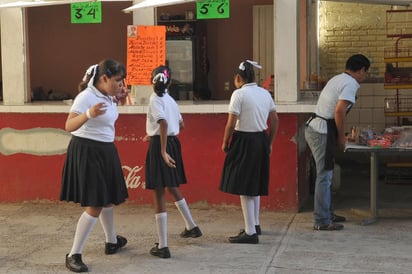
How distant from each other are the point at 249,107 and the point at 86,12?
2.57m

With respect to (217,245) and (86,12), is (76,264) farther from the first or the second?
(86,12)

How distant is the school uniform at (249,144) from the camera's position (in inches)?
236

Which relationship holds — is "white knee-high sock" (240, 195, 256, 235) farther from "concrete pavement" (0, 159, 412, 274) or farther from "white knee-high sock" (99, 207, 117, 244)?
"white knee-high sock" (99, 207, 117, 244)

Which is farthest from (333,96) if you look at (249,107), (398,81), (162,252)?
(398,81)

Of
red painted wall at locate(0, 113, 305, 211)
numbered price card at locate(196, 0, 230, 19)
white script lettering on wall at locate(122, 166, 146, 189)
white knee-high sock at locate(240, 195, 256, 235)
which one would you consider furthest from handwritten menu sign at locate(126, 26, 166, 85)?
white knee-high sock at locate(240, 195, 256, 235)

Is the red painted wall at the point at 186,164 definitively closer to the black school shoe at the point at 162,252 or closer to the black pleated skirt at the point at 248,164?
the black pleated skirt at the point at 248,164

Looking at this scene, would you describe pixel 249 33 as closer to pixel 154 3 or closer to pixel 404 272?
pixel 154 3

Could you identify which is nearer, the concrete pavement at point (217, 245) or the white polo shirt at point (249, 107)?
the concrete pavement at point (217, 245)

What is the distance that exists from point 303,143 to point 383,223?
133 cm

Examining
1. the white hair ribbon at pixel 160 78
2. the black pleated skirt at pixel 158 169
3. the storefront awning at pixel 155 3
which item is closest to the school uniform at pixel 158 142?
the black pleated skirt at pixel 158 169

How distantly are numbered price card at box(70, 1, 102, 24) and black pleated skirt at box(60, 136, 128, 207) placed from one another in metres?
2.49

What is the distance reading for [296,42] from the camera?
23.7 feet

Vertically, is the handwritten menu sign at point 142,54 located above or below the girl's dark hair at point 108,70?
above

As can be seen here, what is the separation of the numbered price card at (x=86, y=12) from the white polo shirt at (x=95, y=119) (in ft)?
7.64
